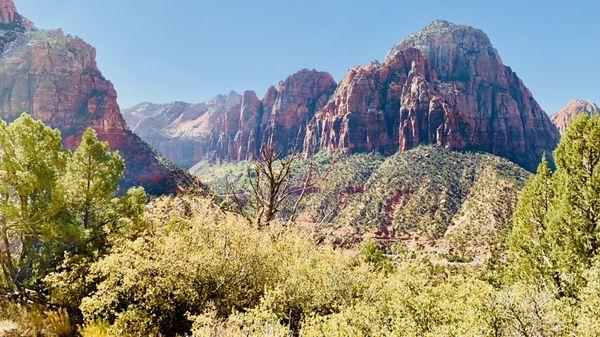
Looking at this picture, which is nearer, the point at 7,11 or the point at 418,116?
the point at 7,11

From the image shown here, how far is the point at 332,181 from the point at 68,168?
95506mm

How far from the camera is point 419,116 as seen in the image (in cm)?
15600

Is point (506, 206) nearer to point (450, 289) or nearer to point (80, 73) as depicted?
point (450, 289)

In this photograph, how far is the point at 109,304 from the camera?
409 inches

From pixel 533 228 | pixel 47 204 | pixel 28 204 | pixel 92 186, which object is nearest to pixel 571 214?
pixel 533 228

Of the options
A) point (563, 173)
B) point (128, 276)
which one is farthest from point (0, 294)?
point (563, 173)

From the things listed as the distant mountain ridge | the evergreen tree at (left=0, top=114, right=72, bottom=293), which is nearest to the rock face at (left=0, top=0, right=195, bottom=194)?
the distant mountain ridge

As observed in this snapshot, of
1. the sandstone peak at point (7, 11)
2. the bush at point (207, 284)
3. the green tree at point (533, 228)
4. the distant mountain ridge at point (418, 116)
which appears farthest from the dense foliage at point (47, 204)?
the sandstone peak at point (7, 11)

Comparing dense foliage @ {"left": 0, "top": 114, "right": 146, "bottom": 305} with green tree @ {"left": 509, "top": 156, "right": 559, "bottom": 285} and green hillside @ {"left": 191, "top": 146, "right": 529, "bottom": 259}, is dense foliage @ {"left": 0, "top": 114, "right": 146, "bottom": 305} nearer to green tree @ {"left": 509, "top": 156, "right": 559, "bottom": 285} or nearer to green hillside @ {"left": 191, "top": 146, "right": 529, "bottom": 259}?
green tree @ {"left": 509, "top": 156, "right": 559, "bottom": 285}

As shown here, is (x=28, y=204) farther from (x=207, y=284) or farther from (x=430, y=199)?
(x=430, y=199)

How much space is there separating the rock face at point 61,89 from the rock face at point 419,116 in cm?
9070

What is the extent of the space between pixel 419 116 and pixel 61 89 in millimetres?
132478

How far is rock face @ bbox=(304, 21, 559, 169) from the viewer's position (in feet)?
500

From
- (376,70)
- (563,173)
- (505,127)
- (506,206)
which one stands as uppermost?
(376,70)
